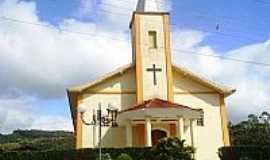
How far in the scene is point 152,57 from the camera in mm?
28875

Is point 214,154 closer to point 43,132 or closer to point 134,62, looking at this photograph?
point 134,62

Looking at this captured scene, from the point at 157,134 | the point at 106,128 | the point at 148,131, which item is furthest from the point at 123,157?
the point at 157,134

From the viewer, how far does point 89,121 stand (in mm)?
27906

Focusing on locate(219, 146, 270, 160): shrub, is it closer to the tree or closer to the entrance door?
the entrance door

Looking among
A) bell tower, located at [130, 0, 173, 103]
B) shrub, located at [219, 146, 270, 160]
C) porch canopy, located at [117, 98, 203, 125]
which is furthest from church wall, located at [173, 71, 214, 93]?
shrub, located at [219, 146, 270, 160]

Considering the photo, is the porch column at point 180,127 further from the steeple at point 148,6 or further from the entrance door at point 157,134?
Result: the steeple at point 148,6

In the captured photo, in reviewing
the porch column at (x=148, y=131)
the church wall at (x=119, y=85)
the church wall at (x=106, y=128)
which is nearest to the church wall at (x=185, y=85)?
the church wall at (x=119, y=85)

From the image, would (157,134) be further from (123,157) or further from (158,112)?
(123,157)

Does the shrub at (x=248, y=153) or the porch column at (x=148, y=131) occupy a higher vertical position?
the porch column at (x=148, y=131)

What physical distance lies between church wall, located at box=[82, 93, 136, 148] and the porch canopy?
6.29ft

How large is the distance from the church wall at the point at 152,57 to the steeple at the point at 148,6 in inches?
21.8

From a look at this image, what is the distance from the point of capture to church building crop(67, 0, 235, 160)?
90.3ft

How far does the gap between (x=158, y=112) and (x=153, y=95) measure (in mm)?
3121

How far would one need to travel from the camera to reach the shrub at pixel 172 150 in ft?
67.5
